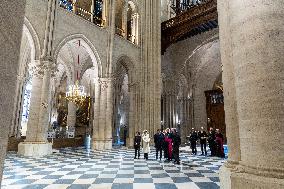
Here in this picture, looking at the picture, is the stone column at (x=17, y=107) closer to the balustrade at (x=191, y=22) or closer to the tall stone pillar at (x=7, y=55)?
the balustrade at (x=191, y=22)

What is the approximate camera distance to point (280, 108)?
242cm

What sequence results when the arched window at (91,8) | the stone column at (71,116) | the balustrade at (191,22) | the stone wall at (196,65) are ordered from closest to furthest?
the arched window at (91,8) < the balustrade at (191,22) < the stone column at (71,116) < the stone wall at (196,65)

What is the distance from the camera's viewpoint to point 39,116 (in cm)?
961

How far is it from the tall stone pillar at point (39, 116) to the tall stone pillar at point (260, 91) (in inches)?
326

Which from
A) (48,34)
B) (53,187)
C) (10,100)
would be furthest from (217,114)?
(10,100)

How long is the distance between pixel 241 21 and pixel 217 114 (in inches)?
729

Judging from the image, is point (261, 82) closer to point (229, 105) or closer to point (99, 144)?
point (229, 105)

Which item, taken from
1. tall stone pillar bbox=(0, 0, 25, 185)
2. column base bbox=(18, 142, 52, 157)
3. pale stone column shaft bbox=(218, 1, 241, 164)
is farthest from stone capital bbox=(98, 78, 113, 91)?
tall stone pillar bbox=(0, 0, 25, 185)

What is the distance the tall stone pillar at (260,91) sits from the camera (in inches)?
94.0

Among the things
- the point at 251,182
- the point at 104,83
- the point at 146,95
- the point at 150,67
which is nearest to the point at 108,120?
the point at 104,83

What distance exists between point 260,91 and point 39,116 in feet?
29.6

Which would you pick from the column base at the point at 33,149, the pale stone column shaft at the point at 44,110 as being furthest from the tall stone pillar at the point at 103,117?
the column base at the point at 33,149

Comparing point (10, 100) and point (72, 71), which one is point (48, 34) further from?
point (10, 100)

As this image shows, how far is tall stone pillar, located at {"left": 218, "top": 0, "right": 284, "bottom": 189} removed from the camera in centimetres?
239
